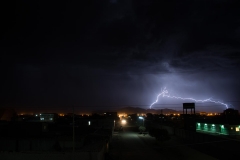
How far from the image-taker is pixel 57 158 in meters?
18.9

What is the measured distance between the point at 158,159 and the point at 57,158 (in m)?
12.2

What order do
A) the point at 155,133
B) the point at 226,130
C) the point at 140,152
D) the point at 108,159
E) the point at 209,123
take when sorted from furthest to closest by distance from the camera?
the point at 209,123 < the point at 226,130 < the point at 155,133 < the point at 140,152 < the point at 108,159

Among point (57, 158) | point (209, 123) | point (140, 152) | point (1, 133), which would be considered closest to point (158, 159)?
point (140, 152)

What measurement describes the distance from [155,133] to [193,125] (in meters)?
18.5

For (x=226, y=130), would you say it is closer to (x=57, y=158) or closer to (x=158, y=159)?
(x=158, y=159)

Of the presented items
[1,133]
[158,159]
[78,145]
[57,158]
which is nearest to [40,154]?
[57,158]

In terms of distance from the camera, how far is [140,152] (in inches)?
1191

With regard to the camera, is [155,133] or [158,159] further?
[155,133]

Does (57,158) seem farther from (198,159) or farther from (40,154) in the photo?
(198,159)

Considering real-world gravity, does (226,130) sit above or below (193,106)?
below

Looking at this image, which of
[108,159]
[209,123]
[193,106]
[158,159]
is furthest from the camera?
[193,106]

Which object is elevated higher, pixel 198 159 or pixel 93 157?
pixel 93 157

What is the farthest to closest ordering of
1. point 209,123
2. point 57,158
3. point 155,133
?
point 209,123, point 155,133, point 57,158

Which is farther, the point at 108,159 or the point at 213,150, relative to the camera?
the point at 213,150
